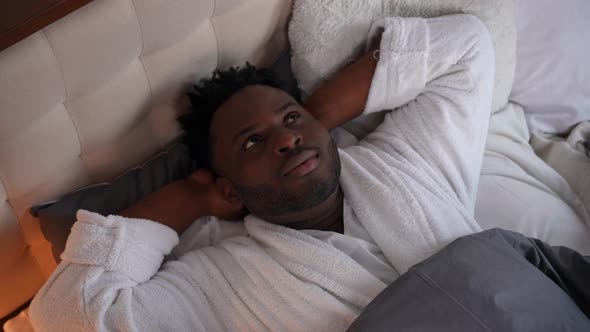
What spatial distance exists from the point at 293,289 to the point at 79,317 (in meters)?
0.36

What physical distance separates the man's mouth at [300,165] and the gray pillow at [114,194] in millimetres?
278

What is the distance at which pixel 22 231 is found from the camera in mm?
1020

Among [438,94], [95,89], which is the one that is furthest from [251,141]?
[438,94]

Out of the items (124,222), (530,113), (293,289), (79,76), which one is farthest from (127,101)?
(530,113)

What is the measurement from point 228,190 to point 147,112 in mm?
223

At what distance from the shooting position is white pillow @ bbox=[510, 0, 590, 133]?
4.33 feet

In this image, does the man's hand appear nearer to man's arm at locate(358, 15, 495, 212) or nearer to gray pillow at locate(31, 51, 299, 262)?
gray pillow at locate(31, 51, 299, 262)

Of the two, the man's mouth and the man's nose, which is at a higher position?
the man's nose

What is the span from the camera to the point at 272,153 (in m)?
0.97

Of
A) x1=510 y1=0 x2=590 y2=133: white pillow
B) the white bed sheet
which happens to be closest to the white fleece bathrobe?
the white bed sheet

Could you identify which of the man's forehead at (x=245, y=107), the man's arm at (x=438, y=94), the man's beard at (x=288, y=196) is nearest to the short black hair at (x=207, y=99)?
the man's forehead at (x=245, y=107)

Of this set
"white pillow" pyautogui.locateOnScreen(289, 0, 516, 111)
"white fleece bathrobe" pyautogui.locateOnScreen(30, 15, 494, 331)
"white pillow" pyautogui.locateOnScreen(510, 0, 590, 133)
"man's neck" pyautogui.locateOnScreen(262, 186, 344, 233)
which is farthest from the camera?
"white pillow" pyautogui.locateOnScreen(510, 0, 590, 133)

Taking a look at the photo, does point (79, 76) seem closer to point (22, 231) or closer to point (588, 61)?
point (22, 231)

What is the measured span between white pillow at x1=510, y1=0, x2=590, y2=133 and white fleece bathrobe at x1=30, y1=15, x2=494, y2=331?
0.23 metres
